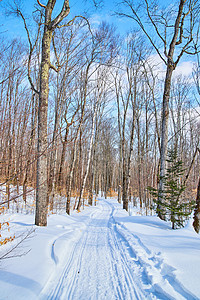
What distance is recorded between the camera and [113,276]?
2600 mm

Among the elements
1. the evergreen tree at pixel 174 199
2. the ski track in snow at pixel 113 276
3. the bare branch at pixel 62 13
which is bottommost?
the ski track in snow at pixel 113 276

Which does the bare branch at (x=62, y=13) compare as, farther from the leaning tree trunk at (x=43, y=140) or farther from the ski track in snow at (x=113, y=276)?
the ski track in snow at (x=113, y=276)

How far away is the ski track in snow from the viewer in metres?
2.12

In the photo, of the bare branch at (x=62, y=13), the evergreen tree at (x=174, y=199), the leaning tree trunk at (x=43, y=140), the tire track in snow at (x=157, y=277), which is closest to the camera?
the tire track in snow at (x=157, y=277)

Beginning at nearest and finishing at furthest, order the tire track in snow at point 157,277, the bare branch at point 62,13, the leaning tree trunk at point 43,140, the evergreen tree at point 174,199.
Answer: the tire track in snow at point 157,277, the leaning tree trunk at point 43,140, the bare branch at point 62,13, the evergreen tree at point 174,199

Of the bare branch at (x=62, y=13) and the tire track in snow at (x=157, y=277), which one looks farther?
the bare branch at (x=62, y=13)

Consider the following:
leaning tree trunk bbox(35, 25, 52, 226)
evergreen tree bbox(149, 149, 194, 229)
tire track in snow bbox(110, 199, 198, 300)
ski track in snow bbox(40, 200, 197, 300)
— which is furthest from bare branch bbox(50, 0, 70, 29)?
tire track in snow bbox(110, 199, 198, 300)

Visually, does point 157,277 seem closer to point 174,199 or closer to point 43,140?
point 174,199

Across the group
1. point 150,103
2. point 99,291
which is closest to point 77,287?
point 99,291

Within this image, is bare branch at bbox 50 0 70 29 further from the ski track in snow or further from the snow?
the ski track in snow

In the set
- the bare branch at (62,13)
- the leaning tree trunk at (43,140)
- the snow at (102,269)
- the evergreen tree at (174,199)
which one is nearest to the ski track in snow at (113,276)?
the snow at (102,269)

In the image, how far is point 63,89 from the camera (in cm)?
971

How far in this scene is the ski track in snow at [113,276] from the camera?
6.97ft

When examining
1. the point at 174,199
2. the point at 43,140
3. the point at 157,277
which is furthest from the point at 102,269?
the point at 174,199
